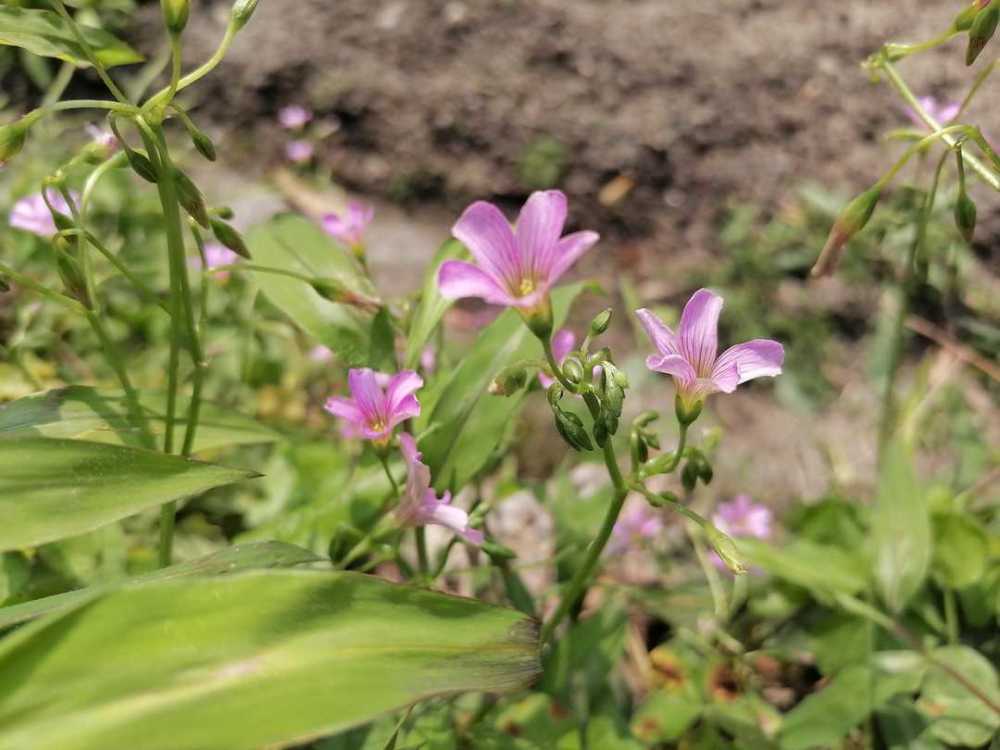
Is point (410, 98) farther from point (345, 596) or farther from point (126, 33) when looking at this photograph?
point (345, 596)

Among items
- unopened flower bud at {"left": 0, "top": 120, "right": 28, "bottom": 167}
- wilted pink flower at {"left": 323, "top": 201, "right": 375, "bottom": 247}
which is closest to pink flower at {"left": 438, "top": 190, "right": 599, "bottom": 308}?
unopened flower bud at {"left": 0, "top": 120, "right": 28, "bottom": 167}

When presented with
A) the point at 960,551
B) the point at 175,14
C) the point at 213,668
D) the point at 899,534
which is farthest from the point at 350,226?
the point at 960,551

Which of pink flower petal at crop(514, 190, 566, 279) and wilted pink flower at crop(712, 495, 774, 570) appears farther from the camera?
wilted pink flower at crop(712, 495, 774, 570)

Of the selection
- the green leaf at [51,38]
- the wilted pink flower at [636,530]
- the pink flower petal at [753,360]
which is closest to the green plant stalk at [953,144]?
the pink flower petal at [753,360]

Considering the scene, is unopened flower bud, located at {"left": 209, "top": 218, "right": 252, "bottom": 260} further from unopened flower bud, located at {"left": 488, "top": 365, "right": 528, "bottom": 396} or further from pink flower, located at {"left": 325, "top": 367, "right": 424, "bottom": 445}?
unopened flower bud, located at {"left": 488, "top": 365, "right": 528, "bottom": 396}

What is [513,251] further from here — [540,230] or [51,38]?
[51,38]

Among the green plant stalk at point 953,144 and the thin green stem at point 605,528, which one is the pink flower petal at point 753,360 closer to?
the thin green stem at point 605,528

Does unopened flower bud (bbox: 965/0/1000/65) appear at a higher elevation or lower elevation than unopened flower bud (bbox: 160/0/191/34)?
lower
